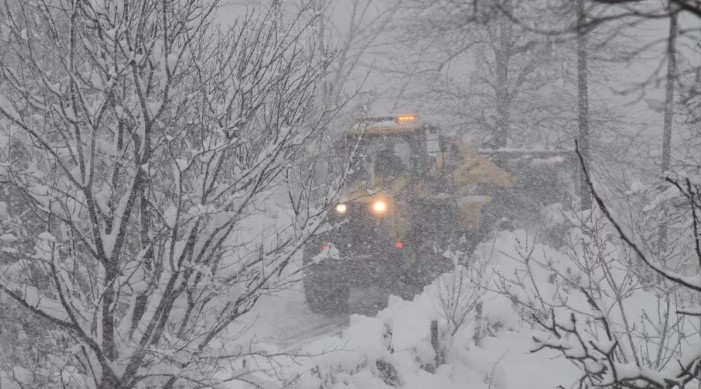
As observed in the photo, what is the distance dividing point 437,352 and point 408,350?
0.31 meters

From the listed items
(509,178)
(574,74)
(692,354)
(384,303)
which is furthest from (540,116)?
(692,354)

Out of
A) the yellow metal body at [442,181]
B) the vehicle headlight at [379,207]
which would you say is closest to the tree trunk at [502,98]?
the yellow metal body at [442,181]

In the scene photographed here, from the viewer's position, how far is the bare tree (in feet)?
11.8

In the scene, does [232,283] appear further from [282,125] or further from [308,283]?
[308,283]

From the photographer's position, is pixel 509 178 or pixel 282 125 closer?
pixel 282 125

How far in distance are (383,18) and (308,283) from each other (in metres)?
14.9

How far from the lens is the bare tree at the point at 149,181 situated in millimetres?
3605

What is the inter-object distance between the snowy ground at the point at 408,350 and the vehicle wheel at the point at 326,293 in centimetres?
15

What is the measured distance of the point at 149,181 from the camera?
3.70 m

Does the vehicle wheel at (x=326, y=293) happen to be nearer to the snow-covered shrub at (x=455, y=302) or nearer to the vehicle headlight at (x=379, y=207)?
the vehicle headlight at (x=379, y=207)

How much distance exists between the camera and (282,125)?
4.34m

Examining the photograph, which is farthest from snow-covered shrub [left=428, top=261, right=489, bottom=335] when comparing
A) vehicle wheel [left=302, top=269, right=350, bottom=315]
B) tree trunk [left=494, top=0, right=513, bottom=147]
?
tree trunk [left=494, top=0, right=513, bottom=147]

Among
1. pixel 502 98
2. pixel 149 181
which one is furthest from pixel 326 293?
pixel 502 98

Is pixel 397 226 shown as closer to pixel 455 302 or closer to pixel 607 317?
pixel 455 302
